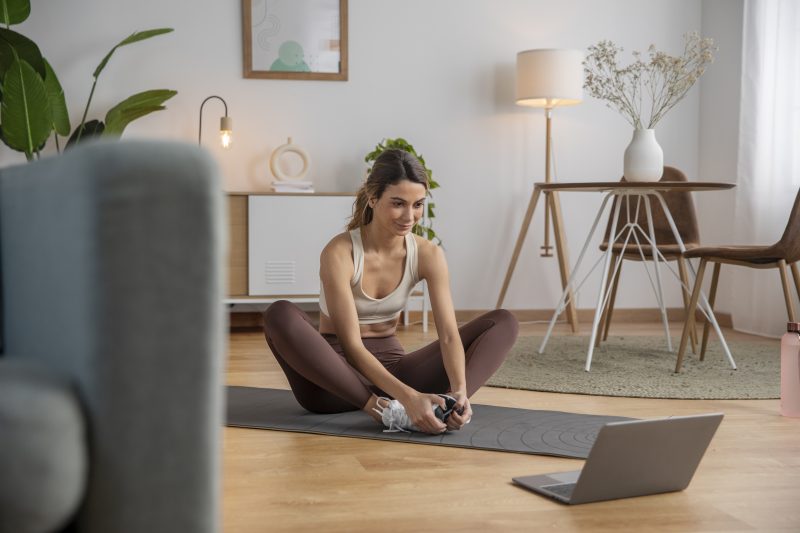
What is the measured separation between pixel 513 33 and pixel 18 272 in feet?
15.4

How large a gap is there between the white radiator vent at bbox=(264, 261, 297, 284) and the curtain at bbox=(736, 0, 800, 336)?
93.8 inches

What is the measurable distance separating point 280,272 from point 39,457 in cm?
403

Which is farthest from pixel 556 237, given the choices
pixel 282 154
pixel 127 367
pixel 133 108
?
pixel 127 367

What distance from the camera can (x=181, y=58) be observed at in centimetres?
507

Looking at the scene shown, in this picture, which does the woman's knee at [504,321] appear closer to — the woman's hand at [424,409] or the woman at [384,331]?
the woman at [384,331]

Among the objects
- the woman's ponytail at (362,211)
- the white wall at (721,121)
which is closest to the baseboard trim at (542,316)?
the white wall at (721,121)

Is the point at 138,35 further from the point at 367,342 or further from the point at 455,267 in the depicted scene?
the point at 367,342

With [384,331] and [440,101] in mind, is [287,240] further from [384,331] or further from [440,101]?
[384,331]

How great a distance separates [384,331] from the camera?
9.02 feet

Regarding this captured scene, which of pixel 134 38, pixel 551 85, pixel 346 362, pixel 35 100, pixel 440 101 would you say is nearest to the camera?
pixel 346 362

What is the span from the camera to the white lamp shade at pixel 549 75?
4.98m

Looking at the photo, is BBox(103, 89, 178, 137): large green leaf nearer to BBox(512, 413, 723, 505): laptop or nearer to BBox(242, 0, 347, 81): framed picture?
BBox(242, 0, 347, 81): framed picture

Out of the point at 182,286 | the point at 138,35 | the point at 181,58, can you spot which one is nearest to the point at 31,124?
the point at 138,35

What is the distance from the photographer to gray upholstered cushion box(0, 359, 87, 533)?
76 centimetres
